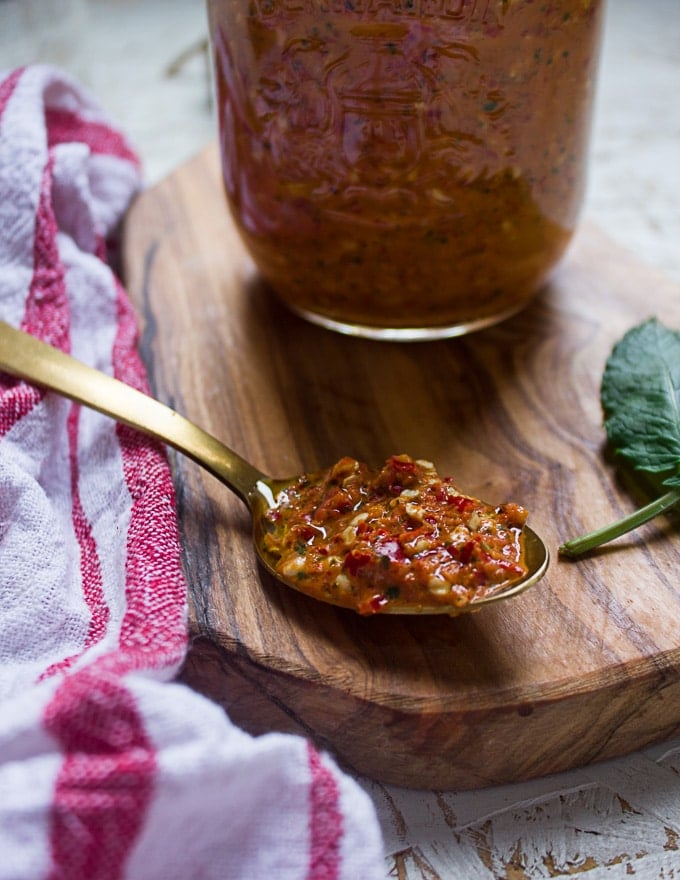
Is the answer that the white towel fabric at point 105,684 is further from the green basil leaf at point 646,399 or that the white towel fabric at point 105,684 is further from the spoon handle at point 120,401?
the green basil leaf at point 646,399

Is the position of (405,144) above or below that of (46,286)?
above

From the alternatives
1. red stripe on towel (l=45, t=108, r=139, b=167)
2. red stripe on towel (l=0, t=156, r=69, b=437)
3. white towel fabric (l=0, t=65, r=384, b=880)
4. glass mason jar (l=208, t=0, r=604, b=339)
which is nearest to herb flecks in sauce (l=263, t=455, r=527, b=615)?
white towel fabric (l=0, t=65, r=384, b=880)

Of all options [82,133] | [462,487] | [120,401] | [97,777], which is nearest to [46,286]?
[120,401]

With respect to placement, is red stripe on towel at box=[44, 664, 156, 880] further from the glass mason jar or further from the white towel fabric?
the glass mason jar

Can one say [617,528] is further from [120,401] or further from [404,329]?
[120,401]

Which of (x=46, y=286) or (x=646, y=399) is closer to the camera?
(x=646, y=399)

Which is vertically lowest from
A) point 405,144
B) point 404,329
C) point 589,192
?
point 589,192

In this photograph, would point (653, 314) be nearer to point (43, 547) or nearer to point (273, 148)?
point (273, 148)
